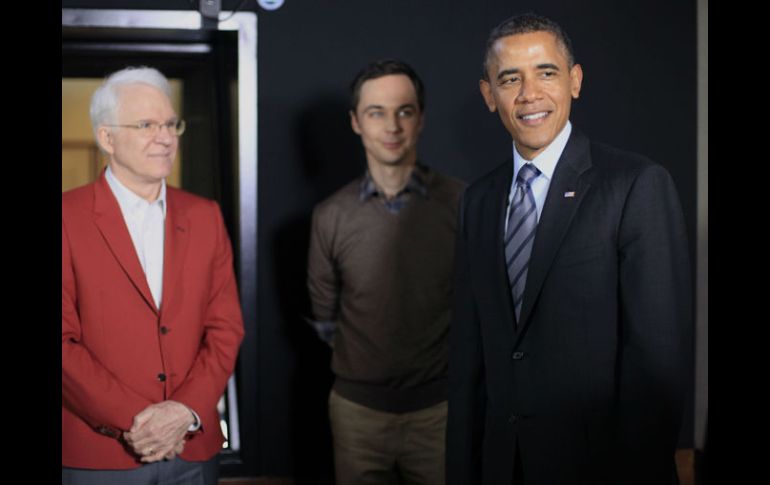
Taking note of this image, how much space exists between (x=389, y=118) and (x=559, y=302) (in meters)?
1.38

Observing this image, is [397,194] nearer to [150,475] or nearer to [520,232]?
[520,232]

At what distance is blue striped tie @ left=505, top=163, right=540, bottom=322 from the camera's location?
8.12ft

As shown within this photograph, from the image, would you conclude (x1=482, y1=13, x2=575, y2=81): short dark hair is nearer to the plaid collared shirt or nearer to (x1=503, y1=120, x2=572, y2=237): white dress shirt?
(x1=503, y1=120, x2=572, y2=237): white dress shirt

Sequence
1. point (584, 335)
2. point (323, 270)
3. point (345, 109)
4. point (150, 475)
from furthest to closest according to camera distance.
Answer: point (345, 109) → point (323, 270) → point (150, 475) → point (584, 335)

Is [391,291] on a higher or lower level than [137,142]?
lower

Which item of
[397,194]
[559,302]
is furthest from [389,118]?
[559,302]

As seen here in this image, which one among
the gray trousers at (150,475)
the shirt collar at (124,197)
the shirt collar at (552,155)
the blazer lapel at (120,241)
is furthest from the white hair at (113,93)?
the shirt collar at (552,155)

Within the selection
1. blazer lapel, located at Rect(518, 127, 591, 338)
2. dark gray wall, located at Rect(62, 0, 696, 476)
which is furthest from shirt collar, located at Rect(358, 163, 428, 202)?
blazer lapel, located at Rect(518, 127, 591, 338)

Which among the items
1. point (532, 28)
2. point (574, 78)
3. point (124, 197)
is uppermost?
point (532, 28)

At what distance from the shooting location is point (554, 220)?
2.35 meters

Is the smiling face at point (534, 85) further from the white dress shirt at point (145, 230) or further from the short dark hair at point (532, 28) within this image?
the white dress shirt at point (145, 230)

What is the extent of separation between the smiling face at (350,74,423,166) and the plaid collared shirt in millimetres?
71

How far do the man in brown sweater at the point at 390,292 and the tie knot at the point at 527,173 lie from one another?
1000mm
